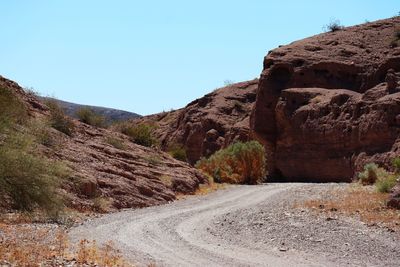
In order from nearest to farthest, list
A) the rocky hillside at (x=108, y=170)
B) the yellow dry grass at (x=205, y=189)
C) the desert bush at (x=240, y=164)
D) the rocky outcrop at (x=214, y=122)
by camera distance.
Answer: the rocky hillside at (x=108, y=170) → the yellow dry grass at (x=205, y=189) → the desert bush at (x=240, y=164) → the rocky outcrop at (x=214, y=122)

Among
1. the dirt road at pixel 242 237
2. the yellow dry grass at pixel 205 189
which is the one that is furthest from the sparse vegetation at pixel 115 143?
the dirt road at pixel 242 237

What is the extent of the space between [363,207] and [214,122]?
38629mm

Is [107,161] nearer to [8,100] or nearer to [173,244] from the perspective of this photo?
[8,100]

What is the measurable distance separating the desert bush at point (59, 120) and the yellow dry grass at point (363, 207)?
537 inches

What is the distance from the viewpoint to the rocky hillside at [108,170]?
2186 cm

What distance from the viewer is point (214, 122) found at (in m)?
58.0

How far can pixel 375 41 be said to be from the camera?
48.1 metres

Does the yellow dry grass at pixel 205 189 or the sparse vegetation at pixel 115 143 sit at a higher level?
the sparse vegetation at pixel 115 143

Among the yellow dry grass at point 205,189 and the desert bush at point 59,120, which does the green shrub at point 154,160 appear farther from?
the desert bush at point 59,120

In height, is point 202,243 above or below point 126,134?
below

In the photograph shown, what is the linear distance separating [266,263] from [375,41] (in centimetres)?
4107

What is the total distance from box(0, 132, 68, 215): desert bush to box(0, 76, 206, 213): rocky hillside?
497 cm

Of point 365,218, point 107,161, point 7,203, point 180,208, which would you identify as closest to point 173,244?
point 7,203

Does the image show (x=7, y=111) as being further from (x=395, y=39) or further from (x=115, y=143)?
(x=395, y=39)
